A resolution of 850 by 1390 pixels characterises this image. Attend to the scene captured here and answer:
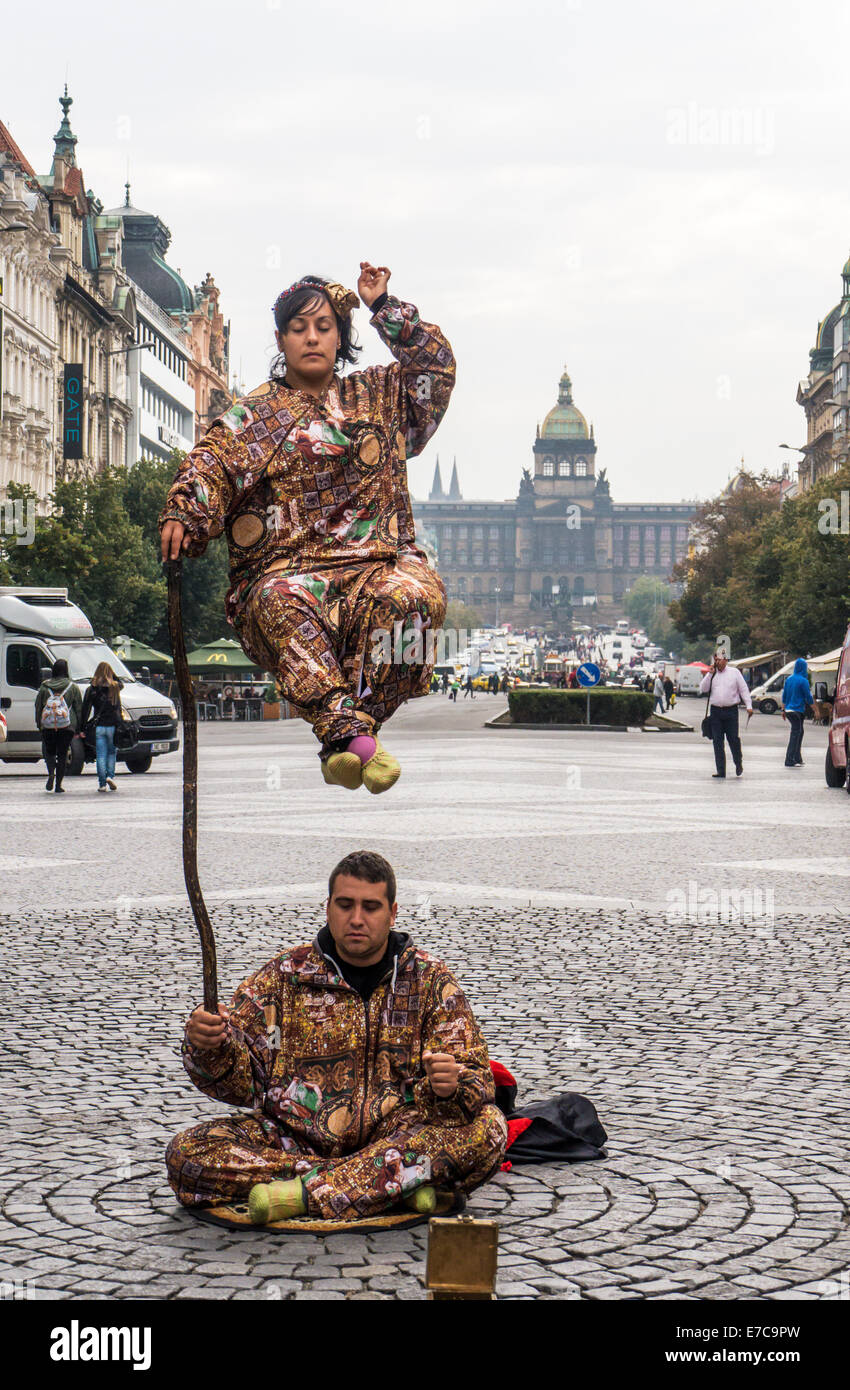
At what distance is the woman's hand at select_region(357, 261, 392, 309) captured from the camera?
179 inches

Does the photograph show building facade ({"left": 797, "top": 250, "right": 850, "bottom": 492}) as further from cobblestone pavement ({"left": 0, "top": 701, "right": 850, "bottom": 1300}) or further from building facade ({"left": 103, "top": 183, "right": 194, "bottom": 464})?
cobblestone pavement ({"left": 0, "top": 701, "right": 850, "bottom": 1300})

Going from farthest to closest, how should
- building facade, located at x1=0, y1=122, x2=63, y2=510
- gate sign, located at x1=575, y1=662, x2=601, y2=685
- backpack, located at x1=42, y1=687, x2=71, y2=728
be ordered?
building facade, located at x1=0, y1=122, x2=63, y2=510 → gate sign, located at x1=575, y1=662, x2=601, y2=685 → backpack, located at x1=42, y1=687, x2=71, y2=728

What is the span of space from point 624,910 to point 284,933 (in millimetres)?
2228

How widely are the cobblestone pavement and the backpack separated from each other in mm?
4075

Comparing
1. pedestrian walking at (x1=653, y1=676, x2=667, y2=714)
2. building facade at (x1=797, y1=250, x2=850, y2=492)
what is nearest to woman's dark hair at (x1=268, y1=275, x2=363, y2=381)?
pedestrian walking at (x1=653, y1=676, x2=667, y2=714)

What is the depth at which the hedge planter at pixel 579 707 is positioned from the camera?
43.2 m

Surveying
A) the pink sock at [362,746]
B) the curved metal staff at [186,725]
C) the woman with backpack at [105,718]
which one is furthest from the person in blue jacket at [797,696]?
the pink sock at [362,746]

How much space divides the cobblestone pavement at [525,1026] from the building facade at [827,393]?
77.2 m

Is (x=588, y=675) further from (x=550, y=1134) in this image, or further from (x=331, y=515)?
(x=331, y=515)

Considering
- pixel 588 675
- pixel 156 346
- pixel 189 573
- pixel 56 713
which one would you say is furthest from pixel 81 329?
pixel 56 713

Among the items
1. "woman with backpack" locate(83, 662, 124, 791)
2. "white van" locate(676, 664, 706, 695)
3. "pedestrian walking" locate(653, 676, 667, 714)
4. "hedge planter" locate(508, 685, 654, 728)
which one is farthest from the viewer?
"white van" locate(676, 664, 706, 695)

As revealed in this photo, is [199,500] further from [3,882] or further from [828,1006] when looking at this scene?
[3,882]

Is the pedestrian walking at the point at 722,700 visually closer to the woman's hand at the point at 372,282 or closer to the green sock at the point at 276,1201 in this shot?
the woman's hand at the point at 372,282

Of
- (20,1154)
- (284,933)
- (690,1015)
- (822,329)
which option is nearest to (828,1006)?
(690,1015)
